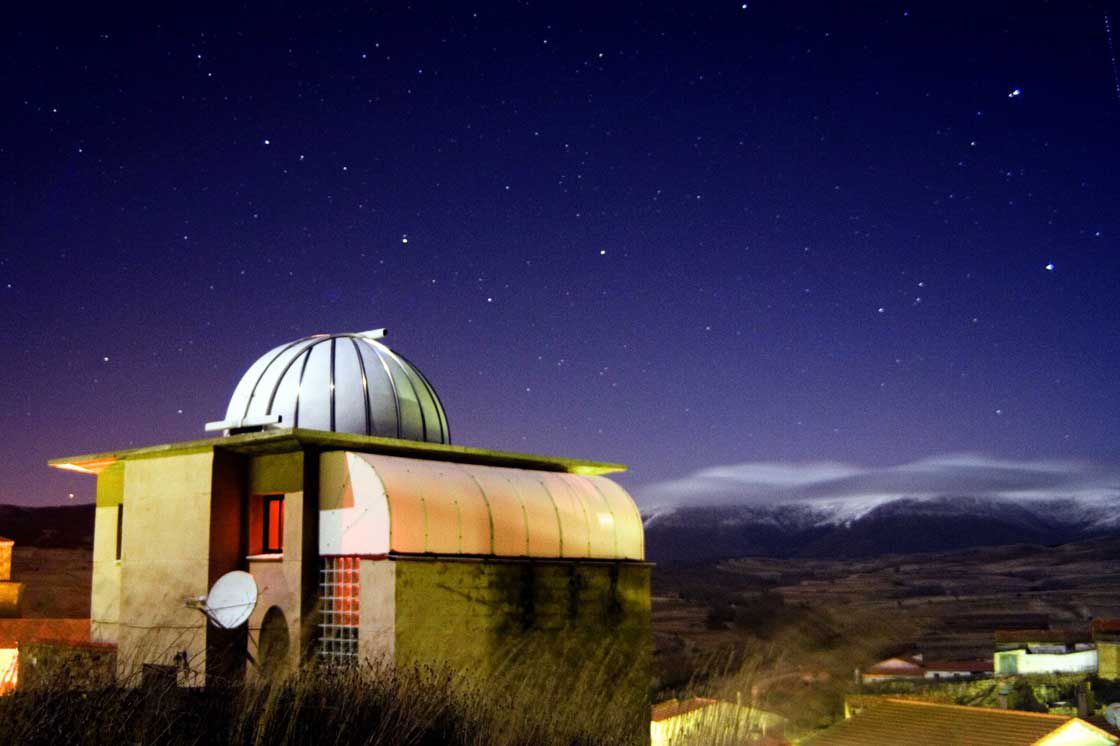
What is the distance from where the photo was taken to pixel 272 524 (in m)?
16.2

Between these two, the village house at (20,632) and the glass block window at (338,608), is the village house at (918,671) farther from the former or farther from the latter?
the glass block window at (338,608)

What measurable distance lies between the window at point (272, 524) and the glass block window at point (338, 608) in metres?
1.50

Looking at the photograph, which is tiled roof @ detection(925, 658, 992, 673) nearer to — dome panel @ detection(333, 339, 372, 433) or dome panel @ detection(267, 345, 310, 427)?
dome panel @ detection(333, 339, 372, 433)

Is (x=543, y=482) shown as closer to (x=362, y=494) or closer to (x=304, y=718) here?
(x=362, y=494)

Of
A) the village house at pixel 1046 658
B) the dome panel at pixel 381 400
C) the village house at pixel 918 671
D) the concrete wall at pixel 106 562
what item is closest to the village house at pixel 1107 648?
the village house at pixel 1046 658

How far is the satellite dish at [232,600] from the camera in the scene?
14.4 metres

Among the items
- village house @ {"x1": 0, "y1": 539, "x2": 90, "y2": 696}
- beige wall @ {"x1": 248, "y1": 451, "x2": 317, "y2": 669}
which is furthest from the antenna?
village house @ {"x1": 0, "y1": 539, "x2": 90, "y2": 696}

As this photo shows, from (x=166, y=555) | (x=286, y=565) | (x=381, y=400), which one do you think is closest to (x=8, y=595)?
(x=166, y=555)

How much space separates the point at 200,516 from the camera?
15.4 metres

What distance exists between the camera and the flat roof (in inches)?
582

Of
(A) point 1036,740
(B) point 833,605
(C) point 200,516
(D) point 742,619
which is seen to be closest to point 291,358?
(C) point 200,516

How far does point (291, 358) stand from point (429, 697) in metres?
10.8

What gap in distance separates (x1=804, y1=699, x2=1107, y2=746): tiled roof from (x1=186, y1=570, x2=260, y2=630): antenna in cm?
2000

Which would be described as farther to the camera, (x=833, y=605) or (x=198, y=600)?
(x=833, y=605)
